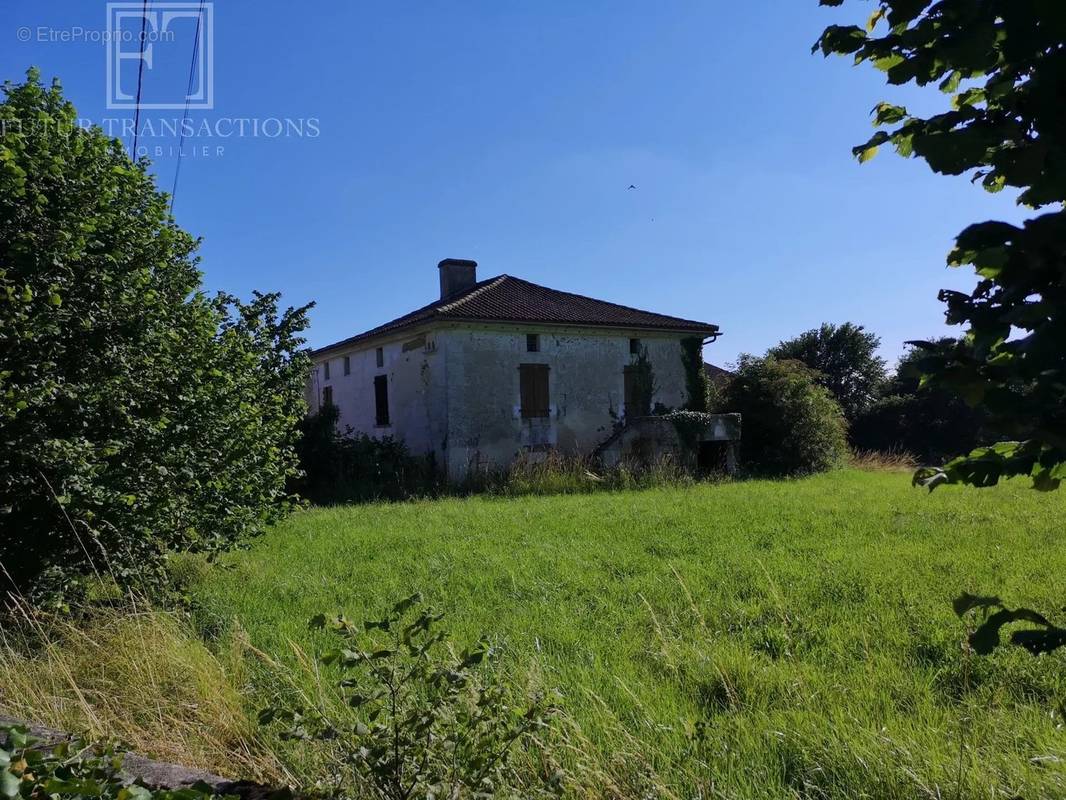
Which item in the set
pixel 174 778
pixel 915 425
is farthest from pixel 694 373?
pixel 174 778

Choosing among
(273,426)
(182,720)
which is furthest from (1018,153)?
(273,426)

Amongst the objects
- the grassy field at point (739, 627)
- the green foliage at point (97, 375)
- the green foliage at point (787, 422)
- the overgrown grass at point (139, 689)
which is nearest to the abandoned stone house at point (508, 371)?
the green foliage at point (787, 422)

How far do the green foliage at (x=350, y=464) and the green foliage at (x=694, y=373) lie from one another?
908 centimetres

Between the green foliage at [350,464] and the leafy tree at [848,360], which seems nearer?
the green foliage at [350,464]

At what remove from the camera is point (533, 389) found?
2030cm

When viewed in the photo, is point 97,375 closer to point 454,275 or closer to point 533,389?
point 533,389

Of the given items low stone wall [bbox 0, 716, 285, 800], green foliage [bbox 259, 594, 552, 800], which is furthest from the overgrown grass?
green foliage [bbox 259, 594, 552, 800]

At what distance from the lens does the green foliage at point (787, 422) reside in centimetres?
2098

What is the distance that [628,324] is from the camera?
70.0 feet

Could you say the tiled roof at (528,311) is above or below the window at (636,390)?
above

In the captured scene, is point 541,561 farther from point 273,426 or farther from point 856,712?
point 856,712

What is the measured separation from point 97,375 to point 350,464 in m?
14.1

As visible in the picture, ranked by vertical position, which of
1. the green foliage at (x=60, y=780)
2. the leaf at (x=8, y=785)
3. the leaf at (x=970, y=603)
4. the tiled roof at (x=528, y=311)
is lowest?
the green foliage at (x=60, y=780)

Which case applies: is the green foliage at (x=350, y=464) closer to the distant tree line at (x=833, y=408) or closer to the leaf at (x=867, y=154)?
the distant tree line at (x=833, y=408)
